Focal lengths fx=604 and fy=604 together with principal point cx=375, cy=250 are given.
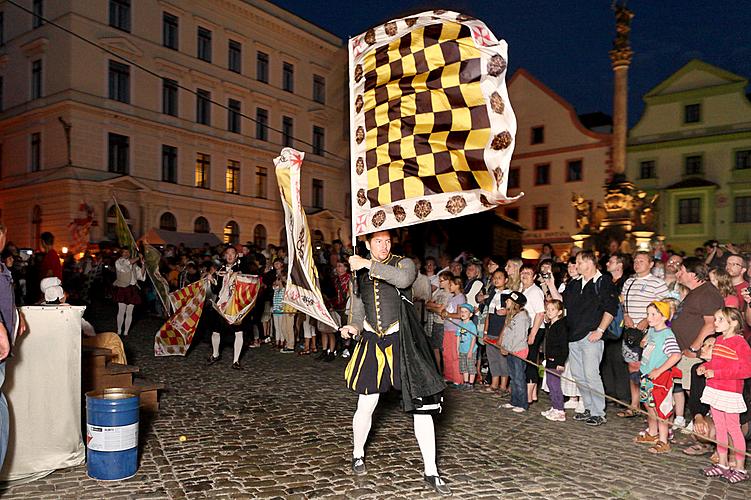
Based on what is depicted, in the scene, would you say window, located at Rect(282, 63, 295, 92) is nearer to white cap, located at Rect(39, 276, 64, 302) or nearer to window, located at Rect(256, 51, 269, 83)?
window, located at Rect(256, 51, 269, 83)

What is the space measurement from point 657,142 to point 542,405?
35.8 metres

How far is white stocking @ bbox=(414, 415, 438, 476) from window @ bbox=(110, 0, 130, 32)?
3197 centimetres

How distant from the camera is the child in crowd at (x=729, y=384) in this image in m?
5.54

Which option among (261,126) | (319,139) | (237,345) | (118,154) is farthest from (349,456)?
(319,139)

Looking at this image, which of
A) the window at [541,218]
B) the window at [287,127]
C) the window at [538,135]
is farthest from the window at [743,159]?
the window at [287,127]

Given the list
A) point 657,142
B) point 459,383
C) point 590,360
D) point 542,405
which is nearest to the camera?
point 590,360

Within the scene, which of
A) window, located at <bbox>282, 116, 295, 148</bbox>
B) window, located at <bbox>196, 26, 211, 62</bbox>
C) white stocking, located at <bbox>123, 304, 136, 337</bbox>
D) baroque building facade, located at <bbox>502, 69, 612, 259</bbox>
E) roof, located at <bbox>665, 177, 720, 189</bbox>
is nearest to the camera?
white stocking, located at <bbox>123, 304, 136, 337</bbox>

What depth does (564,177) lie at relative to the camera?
40.8 m

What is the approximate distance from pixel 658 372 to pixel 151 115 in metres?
31.6

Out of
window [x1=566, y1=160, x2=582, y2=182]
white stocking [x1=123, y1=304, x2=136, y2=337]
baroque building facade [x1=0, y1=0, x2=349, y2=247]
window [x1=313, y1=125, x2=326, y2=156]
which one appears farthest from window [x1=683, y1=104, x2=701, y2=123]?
white stocking [x1=123, y1=304, x2=136, y2=337]

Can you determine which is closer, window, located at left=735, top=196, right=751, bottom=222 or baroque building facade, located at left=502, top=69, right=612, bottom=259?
window, located at left=735, top=196, right=751, bottom=222

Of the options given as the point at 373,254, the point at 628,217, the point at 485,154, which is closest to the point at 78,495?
the point at 373,254

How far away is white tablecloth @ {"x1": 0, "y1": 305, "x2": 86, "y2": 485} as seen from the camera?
5.20 m

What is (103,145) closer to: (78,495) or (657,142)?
(78,495)
